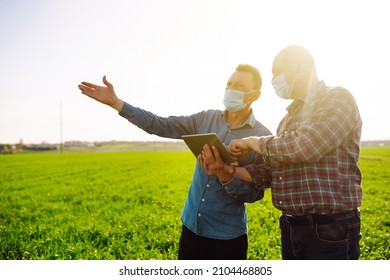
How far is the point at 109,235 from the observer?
20.9ft

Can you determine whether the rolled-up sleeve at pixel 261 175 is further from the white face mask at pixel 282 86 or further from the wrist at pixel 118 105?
the wrist at pixel 118 105

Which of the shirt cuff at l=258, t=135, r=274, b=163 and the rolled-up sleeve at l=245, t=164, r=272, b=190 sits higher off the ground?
the shirt cuff at l=258, t=135, r=274, b=163

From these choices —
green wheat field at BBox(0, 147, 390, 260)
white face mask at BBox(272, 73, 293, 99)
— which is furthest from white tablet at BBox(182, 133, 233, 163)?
green wheat field at BBox(0, 147, 390, 260)

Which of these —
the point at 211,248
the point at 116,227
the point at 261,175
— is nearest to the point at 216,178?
the point at 261,175

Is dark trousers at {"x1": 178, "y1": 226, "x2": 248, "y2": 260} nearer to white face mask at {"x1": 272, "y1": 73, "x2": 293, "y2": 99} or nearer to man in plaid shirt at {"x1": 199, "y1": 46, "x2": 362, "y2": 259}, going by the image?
man in plaid shirt at {"x1": 199, "y1": 46, "x2": 362, "y2": 259}

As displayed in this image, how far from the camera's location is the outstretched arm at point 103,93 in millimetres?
3152

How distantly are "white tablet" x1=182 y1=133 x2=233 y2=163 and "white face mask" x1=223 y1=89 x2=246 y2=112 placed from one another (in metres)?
0.61

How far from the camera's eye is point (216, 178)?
2.96 m

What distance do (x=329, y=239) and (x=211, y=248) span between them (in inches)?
42.8

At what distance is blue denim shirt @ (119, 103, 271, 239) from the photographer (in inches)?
113

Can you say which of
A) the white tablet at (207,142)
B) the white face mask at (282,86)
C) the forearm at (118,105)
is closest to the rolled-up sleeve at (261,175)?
the white tablet at (207,142)
